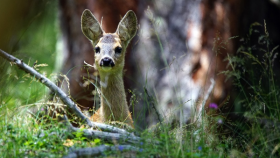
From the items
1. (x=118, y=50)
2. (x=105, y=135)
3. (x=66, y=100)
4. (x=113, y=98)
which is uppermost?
(x=118, y=50)

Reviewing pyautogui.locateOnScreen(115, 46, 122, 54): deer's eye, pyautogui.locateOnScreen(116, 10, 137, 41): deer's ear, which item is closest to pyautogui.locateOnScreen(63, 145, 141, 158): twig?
pyautogui.locateOnScreen(115, 46, 122, 54): deer's eye

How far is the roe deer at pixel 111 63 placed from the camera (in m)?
5.03

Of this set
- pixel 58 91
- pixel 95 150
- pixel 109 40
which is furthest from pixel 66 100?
pixel 109 40

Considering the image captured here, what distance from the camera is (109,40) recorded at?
530 cm

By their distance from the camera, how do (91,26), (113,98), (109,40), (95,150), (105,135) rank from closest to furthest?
(95,150) < (105,135) < (113,98) < (109,40) < (91,26)

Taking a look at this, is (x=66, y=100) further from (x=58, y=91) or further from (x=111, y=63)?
(x=111, y=63)

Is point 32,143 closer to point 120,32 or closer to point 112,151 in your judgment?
point 112,151

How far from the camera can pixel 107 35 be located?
537 centimetres

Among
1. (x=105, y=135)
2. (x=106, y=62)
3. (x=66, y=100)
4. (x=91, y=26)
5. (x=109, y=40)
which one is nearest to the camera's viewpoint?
(x=105, y=135)

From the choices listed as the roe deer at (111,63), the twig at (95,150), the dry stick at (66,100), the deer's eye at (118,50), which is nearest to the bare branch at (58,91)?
the dry stick at (66,100)

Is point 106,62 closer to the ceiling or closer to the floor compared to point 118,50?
closer to the floor

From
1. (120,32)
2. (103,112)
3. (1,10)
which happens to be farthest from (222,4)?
(1,10)

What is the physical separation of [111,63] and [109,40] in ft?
1.30

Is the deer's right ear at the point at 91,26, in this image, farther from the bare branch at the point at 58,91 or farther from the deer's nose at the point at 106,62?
the bare branch at the point at 58,91
